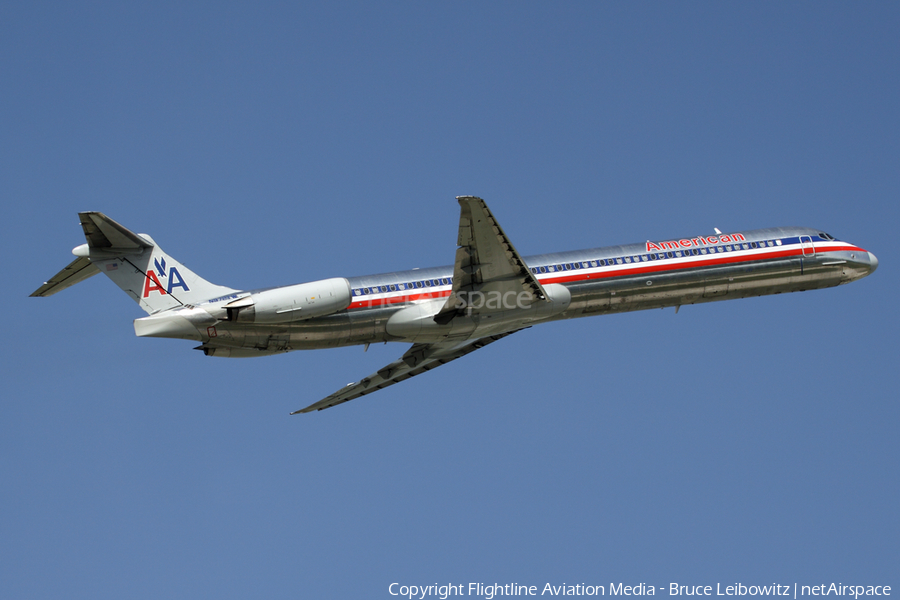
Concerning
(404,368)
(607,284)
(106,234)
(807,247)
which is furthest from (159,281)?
(807,247)

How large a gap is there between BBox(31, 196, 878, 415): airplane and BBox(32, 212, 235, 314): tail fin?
36mm

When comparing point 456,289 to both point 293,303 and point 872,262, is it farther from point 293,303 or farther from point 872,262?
point 872,262

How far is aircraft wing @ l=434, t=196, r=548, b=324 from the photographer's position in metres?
30.3

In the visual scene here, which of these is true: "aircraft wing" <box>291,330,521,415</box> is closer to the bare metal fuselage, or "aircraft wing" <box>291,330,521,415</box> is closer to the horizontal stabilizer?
the bare metal fuselage

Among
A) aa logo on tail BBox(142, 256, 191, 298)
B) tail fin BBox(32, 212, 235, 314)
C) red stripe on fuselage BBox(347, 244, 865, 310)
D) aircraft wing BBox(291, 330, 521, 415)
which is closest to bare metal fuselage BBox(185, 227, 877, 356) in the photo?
red stripe on fuselage BBox(347, 244, 865, 310)

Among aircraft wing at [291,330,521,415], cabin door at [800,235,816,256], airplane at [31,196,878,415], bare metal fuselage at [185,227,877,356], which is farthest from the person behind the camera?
cabin door at [800,235,816,256]

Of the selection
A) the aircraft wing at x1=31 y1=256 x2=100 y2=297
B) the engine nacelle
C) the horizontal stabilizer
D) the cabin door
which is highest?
the cabin door

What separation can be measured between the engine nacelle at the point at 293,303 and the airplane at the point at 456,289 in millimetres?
36

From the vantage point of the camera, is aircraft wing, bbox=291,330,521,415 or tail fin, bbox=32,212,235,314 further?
aircraft wing, bbox=291,330,521,415

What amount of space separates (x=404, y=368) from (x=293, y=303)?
10.2 metres

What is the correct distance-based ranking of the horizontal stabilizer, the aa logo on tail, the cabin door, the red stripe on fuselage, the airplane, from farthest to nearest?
the cabin door → the red stripe on fuselage → the aa logo on tail → the airplane → the horizontal stabilizer

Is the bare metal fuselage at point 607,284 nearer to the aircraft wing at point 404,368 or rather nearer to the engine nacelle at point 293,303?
the engine nacelle at point 293,303

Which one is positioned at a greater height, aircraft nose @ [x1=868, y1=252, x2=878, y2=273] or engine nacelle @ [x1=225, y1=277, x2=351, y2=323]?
aircraft nose @ [x1=868, y1=252, x2=878, y2=273]

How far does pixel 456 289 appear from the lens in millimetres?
32219
